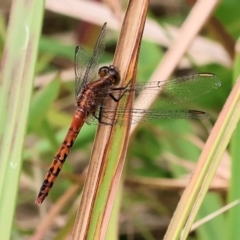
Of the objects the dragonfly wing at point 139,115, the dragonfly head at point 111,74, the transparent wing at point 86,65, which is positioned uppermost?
the transparent wing at point 86,65

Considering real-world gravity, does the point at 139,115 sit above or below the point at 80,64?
below

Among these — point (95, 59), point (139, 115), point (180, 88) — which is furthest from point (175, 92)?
point (95, 59)

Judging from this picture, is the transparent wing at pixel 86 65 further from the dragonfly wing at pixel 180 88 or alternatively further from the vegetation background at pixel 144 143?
the dragonfly wing at pixel 180 88

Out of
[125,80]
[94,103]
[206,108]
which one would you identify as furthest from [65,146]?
[206,108]

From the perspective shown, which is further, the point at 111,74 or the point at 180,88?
the point at 180,88

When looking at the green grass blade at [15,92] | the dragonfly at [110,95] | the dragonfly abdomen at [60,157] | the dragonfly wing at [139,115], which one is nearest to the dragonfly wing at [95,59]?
the dragonfly at [110,95]

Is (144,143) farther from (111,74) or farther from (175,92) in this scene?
(111,74)

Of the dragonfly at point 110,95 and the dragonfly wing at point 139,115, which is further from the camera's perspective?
the dragonfly at point 110,95

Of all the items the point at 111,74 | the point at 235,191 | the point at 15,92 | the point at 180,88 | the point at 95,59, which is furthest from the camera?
the point at 95,59

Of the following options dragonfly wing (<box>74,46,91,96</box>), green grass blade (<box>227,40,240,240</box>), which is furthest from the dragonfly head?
green grass blade (<box>227,40,240,240</box>)
